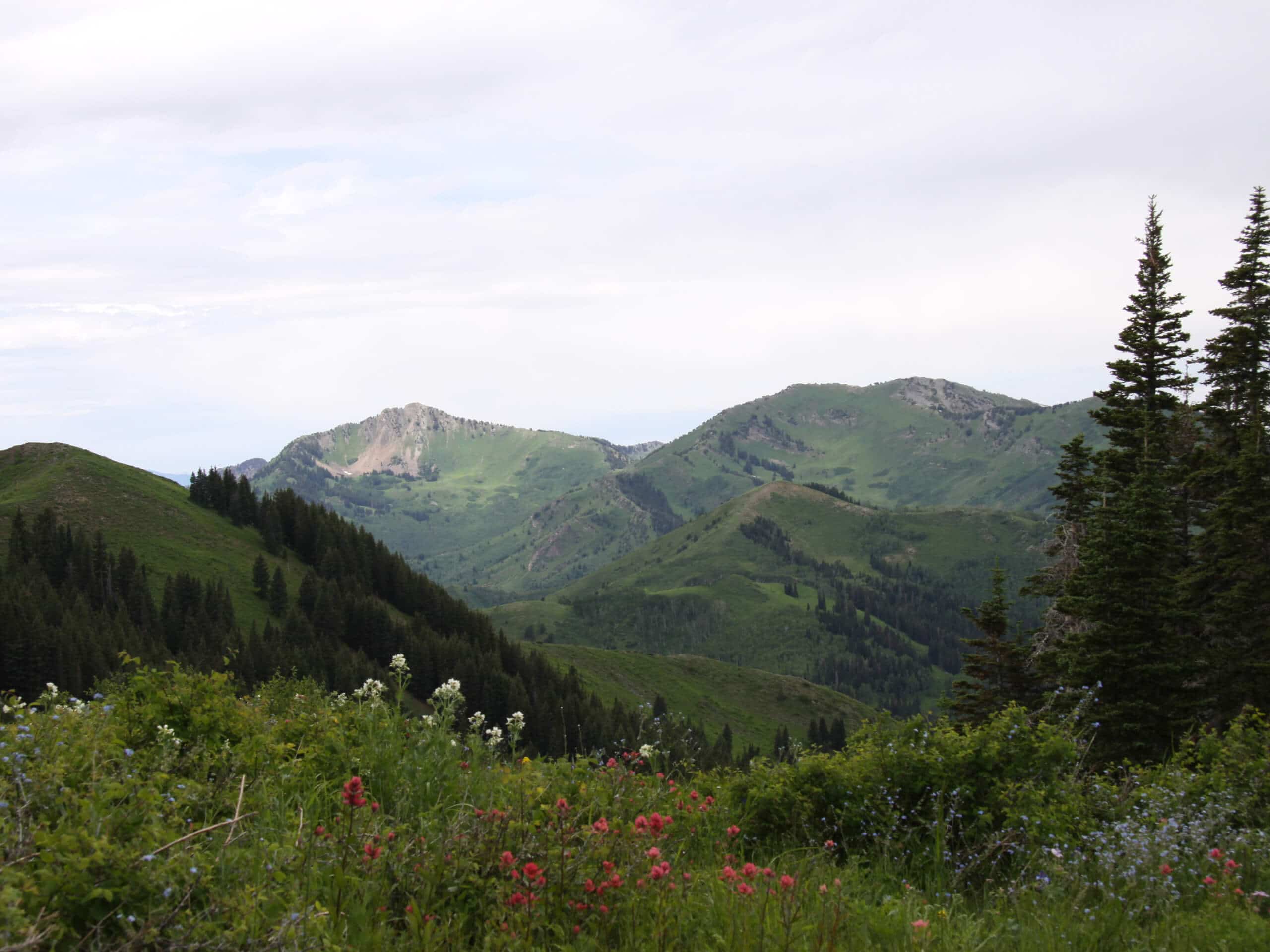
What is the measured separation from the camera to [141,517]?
174 m

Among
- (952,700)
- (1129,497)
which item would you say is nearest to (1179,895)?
(1129,497)

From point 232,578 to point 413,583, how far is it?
36.2 metres

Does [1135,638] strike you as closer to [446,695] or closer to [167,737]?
[446,695]

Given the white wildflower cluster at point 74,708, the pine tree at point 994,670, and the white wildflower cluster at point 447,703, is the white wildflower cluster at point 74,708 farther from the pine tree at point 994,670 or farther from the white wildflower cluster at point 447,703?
the pine tree at point 994,670

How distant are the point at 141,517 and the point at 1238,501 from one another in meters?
195

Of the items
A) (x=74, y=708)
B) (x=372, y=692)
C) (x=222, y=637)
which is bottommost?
(x=222, y=637)

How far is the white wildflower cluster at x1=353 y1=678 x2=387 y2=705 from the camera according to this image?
1011cm

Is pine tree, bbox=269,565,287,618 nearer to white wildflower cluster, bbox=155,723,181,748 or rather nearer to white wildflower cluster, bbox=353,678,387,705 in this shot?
white wildflower cluster, bbox=353,678,387,705

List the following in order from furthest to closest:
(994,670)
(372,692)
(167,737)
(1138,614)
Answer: (994,670) < (1138,614) < (372,692) < (167,737)

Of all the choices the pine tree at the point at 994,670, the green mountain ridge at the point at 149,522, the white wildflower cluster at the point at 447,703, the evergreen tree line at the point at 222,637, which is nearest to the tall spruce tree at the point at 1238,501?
the pine tree at the point at 994,670

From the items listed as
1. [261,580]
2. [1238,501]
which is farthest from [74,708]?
[261,580]

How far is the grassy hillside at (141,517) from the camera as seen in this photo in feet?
521

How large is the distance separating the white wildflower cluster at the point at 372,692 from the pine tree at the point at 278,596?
16166cm

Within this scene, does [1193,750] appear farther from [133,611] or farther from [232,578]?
[232,578]
